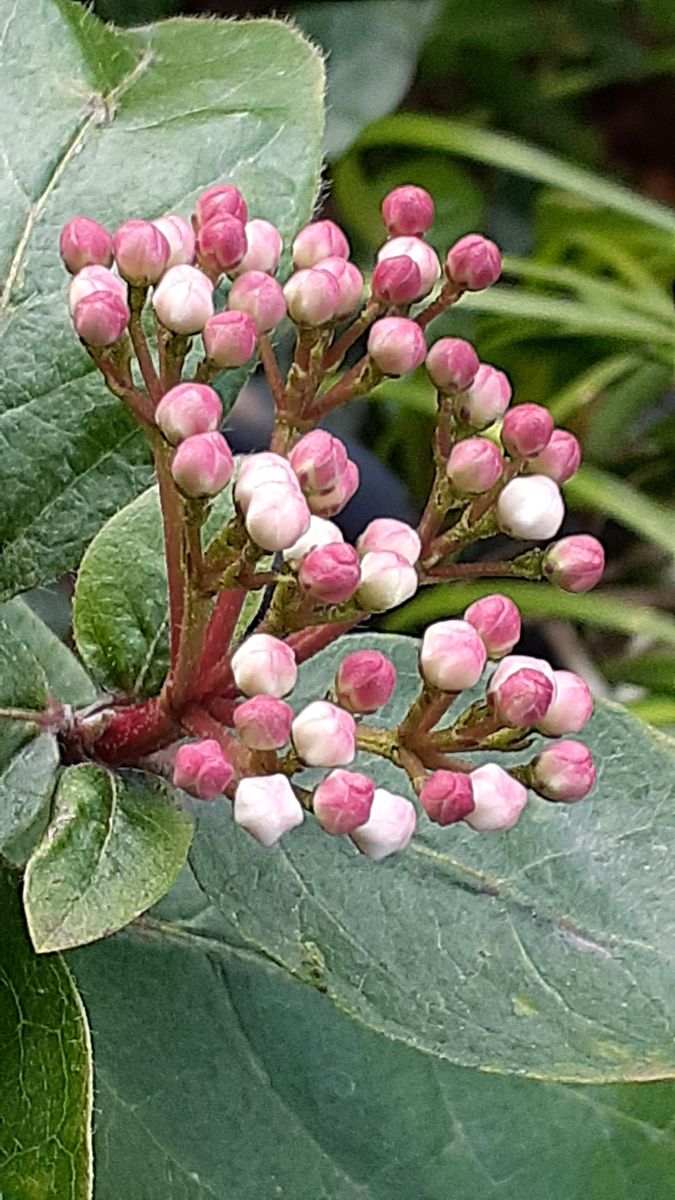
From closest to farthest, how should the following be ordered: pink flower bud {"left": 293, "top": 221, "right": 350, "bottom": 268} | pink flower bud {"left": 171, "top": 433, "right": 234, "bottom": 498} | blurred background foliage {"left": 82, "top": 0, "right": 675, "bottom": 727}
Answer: pink flower bud {"left": 171, "top": 433, "right": 234, "bottom": 498}, pink flower bud {"left": 293, "top": 221, "right": 350, "bottom": 268}, blurred background foliage {"left": 82, "top": 0, "right": 675, "bottom": 727}

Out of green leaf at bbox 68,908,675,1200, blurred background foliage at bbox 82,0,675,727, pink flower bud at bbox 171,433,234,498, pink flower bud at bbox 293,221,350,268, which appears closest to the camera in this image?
pink flower bud at bbox 171,433,234,498

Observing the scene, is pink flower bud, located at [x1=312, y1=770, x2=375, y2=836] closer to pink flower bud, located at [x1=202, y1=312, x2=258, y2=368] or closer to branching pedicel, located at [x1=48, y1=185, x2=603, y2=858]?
branching pedicel, located at [x1=48, y1=185, x2=603, y2=858]

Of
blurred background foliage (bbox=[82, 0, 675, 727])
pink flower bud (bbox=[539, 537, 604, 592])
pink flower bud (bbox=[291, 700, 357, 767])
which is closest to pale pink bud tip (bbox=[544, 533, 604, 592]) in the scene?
pink flower bud (bbox=[539, 537, 604, 592])

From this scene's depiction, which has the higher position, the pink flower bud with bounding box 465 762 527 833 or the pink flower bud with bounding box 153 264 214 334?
the pink flower bud with bounding box 153 264 214 334

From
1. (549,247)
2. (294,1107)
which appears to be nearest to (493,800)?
(294,1107)

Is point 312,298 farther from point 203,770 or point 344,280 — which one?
point 203,770

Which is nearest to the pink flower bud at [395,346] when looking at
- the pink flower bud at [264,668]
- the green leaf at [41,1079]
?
the pink flower bud at [264,668]
